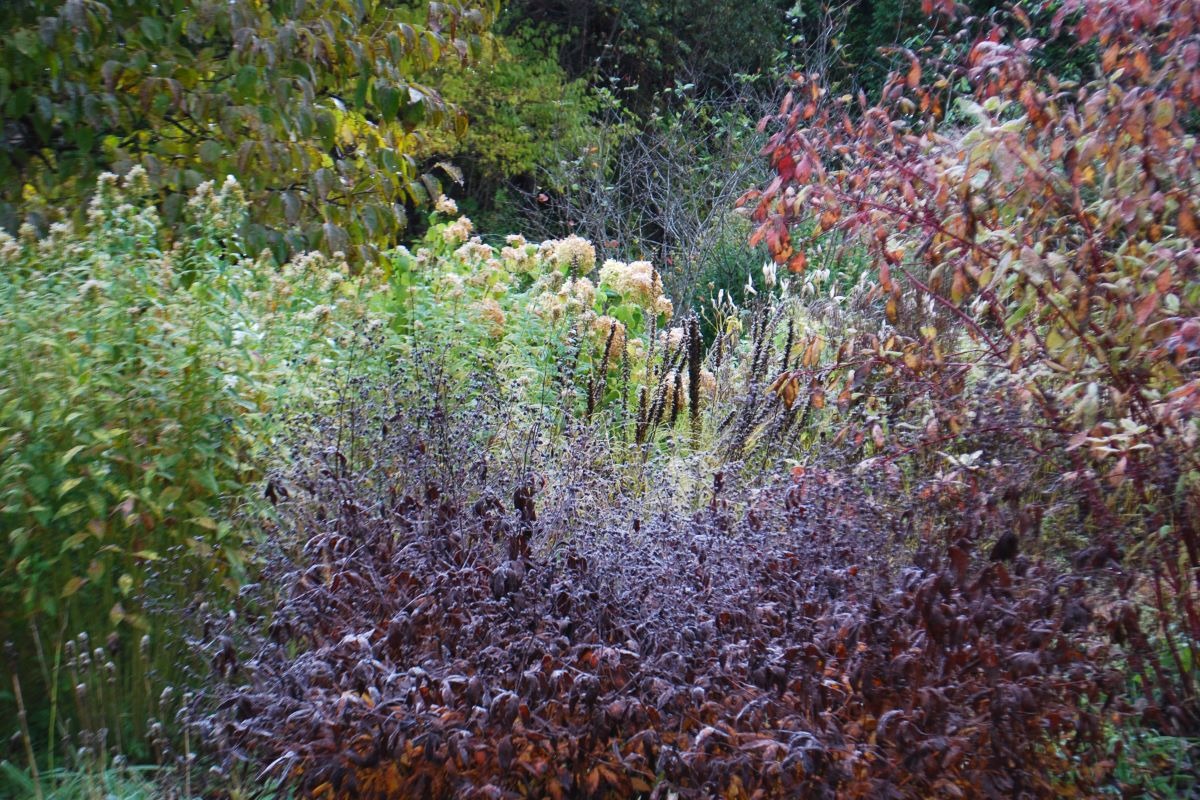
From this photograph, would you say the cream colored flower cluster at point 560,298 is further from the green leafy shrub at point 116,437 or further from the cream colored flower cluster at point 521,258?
the green leafy shrub at point 116,437

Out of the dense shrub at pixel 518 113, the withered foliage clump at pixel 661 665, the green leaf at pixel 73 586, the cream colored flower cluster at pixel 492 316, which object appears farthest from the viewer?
the dense shrub at pixel 518 113

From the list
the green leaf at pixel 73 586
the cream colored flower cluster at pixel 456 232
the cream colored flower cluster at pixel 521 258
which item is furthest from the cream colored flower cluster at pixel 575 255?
the green leaf at pixel 73 586

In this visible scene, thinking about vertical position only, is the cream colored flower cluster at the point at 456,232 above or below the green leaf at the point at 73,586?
above

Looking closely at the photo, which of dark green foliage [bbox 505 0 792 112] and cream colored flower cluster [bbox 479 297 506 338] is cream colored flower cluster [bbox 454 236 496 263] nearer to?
cream colored flower cluster [bbox 479 297 506 338]

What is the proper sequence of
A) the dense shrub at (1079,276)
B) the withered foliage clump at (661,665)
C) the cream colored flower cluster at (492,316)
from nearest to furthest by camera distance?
the withered foliage clump at (661,665)
the dense shrub at (1079,276)
the cream colored flower cluster at (492,316)

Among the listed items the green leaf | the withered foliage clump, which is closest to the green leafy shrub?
the green leaf

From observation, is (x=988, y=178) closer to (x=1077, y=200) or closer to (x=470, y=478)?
(x=1077, y=200)

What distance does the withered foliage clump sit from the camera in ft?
7.60

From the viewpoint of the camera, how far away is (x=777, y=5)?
18.1 m

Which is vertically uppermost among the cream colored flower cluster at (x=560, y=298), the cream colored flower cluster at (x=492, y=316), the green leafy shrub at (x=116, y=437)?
the cream colored flower cluster at (x=560, y=298)

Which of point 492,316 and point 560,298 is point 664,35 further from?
point 492,316

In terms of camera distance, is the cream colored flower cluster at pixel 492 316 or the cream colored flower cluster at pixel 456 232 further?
the cream colored flower cluster at pixel 456 232

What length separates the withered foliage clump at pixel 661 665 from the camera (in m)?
2.32

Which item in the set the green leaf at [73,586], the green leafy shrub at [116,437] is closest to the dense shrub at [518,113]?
the green leafy shrub at [116,437]
